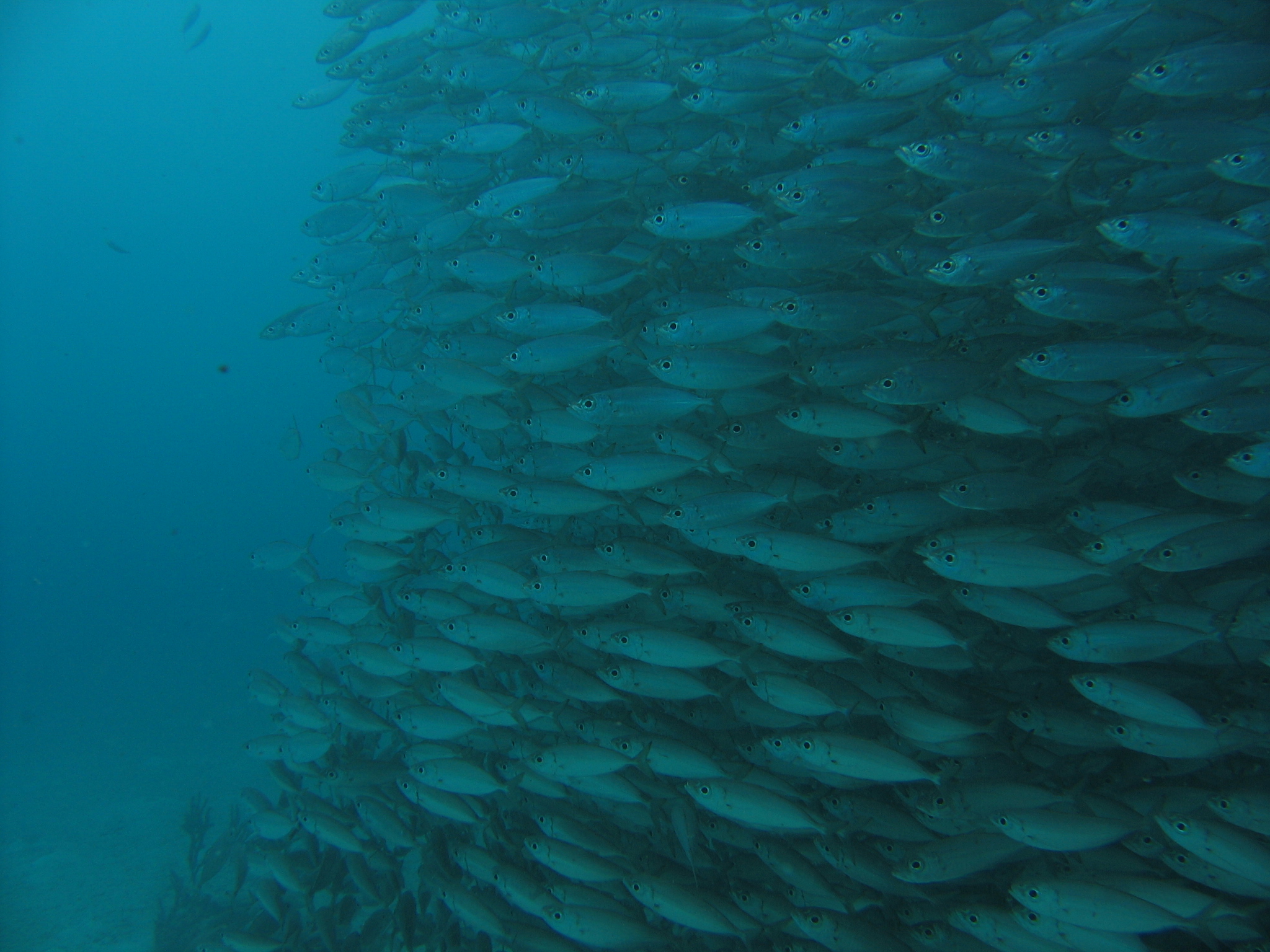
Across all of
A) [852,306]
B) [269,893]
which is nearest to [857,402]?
[852,306]

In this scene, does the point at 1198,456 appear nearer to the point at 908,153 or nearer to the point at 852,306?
the point at 852,306

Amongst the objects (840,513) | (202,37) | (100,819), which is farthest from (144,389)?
(840,513)

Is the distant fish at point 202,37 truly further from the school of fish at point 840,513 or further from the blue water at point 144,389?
the blue water at point 144,389

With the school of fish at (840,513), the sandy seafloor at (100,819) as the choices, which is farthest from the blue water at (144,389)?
the school of fish at (840,513)

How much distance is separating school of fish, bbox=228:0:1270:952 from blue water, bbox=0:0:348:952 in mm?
10750

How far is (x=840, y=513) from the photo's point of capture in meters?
3.47

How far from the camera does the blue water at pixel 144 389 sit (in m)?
16.9

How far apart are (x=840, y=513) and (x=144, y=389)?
70.0m

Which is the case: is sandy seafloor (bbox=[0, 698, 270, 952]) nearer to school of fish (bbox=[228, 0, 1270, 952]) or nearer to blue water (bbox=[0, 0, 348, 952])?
blue water (bbox=[0, 0, 348, 952])

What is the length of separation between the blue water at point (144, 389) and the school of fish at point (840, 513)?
10.8 m

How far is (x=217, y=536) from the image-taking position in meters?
48.4

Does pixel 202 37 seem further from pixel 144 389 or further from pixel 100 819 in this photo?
pixel 144 389

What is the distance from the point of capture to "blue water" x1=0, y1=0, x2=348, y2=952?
16906 millimetres

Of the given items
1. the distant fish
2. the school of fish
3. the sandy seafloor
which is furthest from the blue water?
the distant fish
